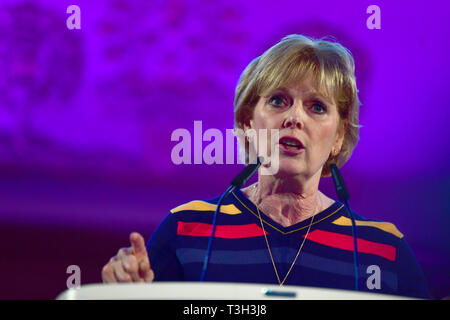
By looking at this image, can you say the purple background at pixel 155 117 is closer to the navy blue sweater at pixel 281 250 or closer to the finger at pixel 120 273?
the navy blue sweater at pixel 281 250

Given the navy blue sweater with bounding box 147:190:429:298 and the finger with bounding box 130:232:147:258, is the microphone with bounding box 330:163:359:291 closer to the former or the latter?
the navy blue sweater with bounding box 147:190:429:298

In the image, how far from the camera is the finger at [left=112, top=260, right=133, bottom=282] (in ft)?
4.00

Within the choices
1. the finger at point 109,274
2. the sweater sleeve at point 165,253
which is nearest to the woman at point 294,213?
the sweater sleeve at point 165,253

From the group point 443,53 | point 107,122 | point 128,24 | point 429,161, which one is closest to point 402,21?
point 443,53

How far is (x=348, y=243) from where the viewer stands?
1711 millimetres

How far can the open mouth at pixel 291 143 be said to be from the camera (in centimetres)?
173

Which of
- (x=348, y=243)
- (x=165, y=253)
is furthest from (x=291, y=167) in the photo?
(x=165, y=253)

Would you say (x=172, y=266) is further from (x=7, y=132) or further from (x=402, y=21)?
(x=402, y=21)

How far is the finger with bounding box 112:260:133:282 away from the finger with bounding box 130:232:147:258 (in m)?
0.06

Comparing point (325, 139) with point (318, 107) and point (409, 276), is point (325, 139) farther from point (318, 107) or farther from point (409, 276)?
point (409, 276)

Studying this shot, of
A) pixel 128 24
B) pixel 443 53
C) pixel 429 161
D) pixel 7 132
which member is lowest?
pixel 429 161

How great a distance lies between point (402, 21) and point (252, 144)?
0.67 m

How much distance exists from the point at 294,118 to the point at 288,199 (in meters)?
0.27

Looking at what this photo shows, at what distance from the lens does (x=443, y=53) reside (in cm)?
187
